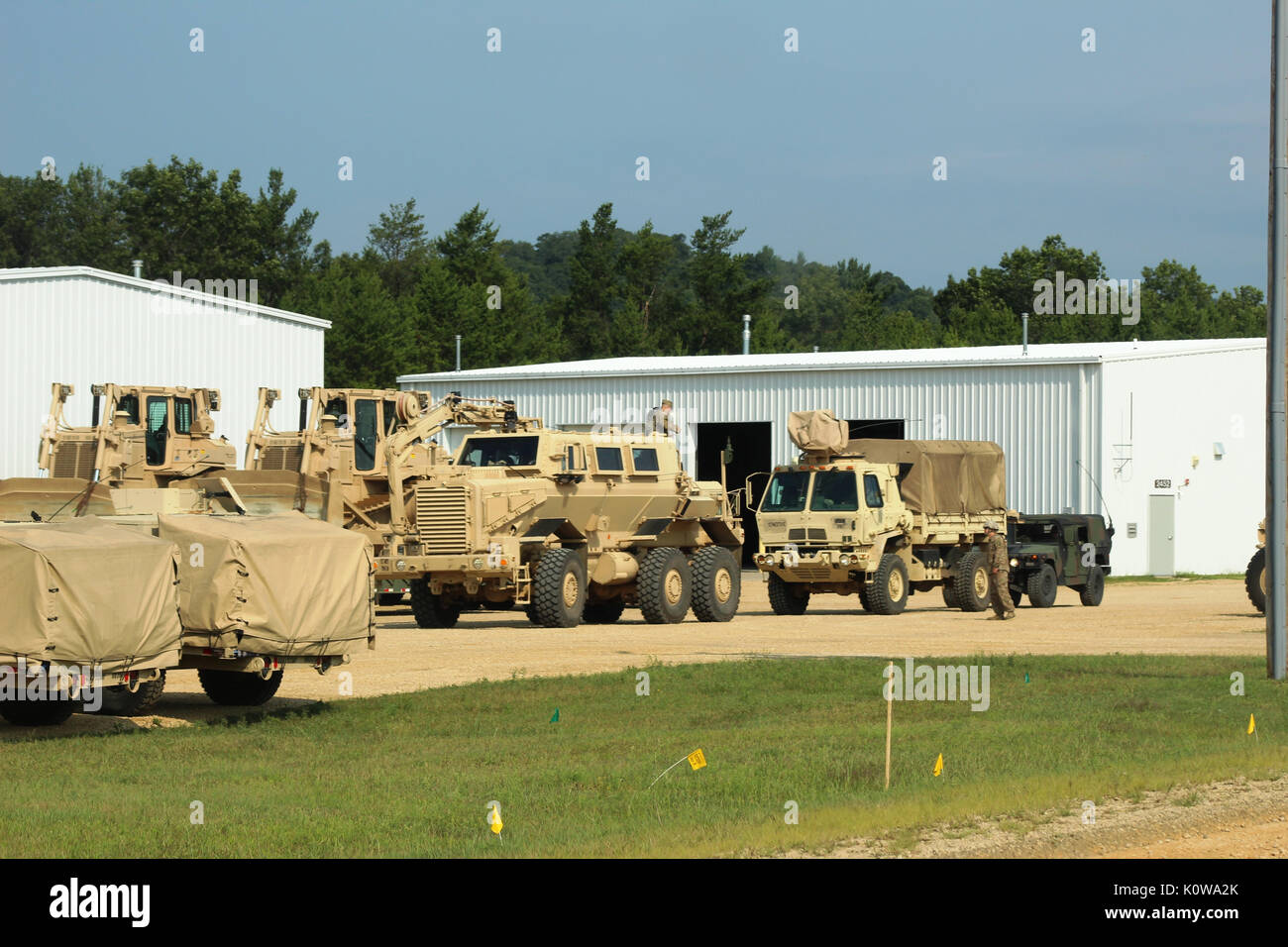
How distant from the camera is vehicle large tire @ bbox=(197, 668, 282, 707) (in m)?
17.0

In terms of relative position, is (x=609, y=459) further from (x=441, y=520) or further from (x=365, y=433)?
(x=365, y=433)

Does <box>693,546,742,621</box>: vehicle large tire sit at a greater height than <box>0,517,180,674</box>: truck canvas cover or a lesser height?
lesser

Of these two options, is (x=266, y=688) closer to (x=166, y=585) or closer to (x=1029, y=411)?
(x=166, y=585)

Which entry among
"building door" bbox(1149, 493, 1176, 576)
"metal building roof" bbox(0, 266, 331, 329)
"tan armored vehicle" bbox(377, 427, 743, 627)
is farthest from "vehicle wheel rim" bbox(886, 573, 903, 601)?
"metal building roof" bbox(0, 266, 331, 329)

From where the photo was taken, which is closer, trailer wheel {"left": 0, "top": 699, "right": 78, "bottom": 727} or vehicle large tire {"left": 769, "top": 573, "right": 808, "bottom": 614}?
trailer wheel {"left": 0, "top": 699, "right": 78, "bottom": 727}

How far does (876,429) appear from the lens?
158 ft

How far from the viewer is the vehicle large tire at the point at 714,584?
28875 mm

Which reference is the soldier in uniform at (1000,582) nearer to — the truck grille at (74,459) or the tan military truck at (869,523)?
the tan military truck at (869,523)

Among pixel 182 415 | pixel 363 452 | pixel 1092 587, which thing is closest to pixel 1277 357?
pixel 363 452

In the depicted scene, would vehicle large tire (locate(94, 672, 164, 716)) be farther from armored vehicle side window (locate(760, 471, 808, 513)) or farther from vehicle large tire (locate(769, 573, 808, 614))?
vehicle large tire (locate(769, 573, 808, 614))

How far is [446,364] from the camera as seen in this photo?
75938 millimetres

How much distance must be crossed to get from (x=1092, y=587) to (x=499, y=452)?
44.5 ft

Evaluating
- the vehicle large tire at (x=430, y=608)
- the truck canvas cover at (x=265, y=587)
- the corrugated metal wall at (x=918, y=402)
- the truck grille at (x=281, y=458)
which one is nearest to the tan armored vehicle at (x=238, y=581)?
the truck canvas cover at (x=265, y=587)

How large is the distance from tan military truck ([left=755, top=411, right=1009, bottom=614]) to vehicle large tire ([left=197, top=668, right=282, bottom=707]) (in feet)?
47.9
